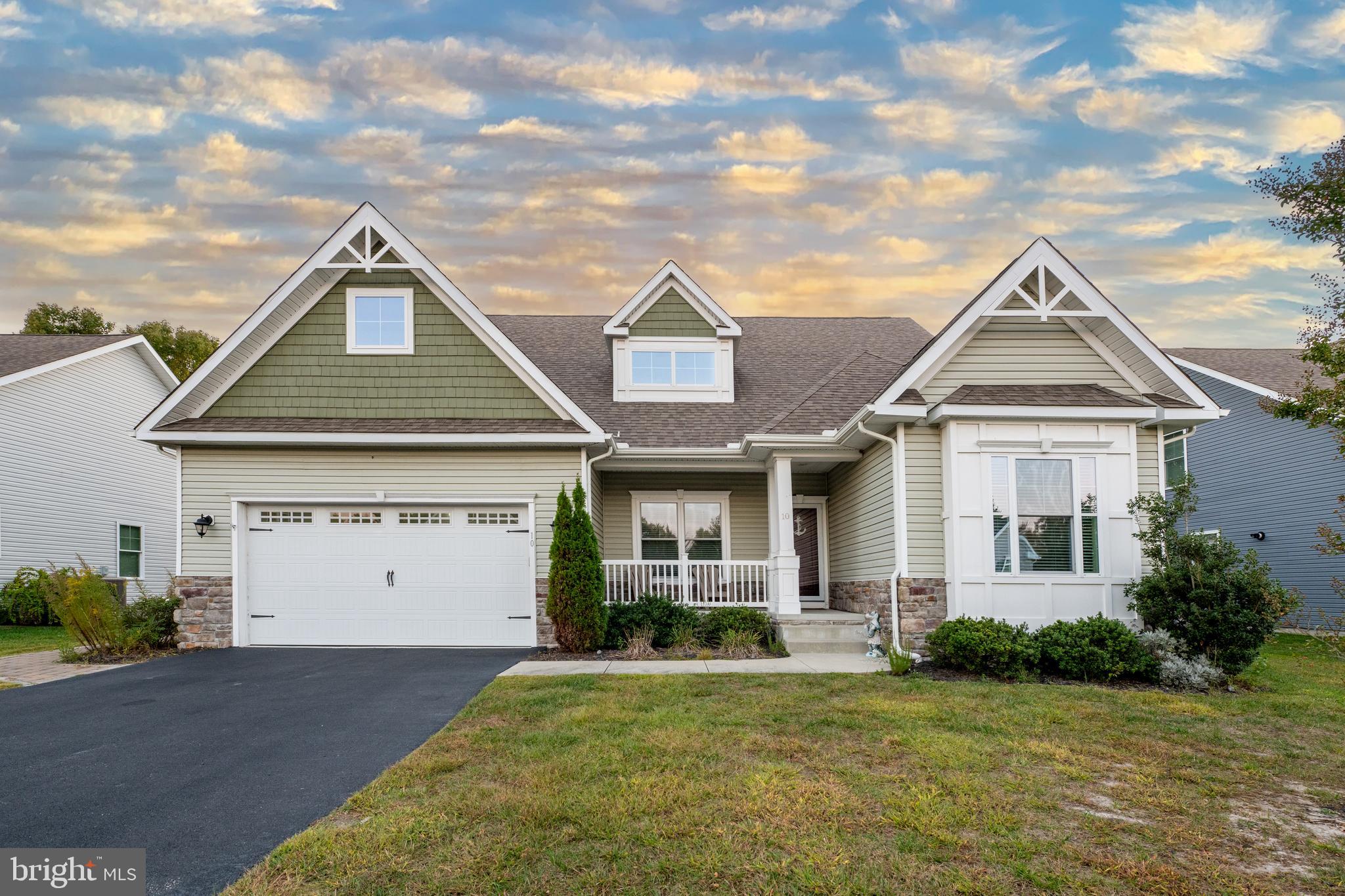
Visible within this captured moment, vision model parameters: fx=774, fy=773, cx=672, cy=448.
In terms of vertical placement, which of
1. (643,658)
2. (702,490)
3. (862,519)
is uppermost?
(702,490)

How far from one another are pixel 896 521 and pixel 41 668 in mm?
11551

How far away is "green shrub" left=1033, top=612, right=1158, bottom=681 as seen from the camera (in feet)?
28.5

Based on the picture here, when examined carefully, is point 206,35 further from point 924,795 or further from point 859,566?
point 924,795

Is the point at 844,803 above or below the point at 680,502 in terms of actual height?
below

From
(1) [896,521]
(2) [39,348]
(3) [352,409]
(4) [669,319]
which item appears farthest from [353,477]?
(2) [39,348]

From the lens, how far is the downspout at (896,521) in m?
10.3

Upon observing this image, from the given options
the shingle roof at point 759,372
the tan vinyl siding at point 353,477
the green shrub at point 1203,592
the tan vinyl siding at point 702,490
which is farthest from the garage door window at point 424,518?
the green shrub at point 1203,592

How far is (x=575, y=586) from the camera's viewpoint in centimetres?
1092

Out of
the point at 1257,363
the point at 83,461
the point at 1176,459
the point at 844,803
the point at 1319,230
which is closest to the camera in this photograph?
the point at 844,803

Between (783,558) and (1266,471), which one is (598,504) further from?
(1266,471)

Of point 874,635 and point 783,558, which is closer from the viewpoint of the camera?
point 874,635

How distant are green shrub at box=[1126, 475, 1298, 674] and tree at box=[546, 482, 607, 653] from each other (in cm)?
686

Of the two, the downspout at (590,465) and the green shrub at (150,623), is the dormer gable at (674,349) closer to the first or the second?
the downspout at (590,465)

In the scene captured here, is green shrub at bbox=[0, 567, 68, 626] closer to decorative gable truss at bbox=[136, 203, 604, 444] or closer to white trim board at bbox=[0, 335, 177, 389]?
white trim board at bbox=[0, 335, 177, 389]
